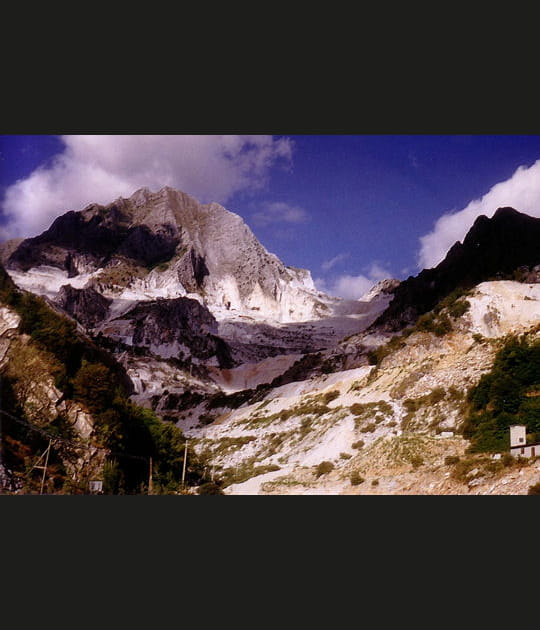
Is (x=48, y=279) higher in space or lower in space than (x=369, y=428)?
higher

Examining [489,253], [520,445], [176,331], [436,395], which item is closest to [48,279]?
[176,331]

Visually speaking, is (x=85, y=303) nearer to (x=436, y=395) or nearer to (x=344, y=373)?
(x=344, y=373)

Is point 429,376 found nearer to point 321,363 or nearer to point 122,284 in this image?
point 321,363

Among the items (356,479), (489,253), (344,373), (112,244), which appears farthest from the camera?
(112,244)

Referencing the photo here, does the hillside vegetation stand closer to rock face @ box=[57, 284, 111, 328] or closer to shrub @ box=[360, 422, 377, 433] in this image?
shrub @ box=[360, 422, 377, 433]

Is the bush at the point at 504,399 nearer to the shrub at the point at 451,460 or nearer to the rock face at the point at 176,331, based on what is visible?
the shrub at the point at 451,460

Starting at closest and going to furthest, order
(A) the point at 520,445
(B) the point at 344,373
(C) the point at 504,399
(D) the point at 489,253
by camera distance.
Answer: (A) the point at 520,445, (C) the point at 504,399, (D) the point at 489,253, (B) the point at 344,373

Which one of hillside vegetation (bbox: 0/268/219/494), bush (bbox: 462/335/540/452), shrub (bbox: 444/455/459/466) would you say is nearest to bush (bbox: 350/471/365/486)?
shrub (bbox: 444/455/459/466)
